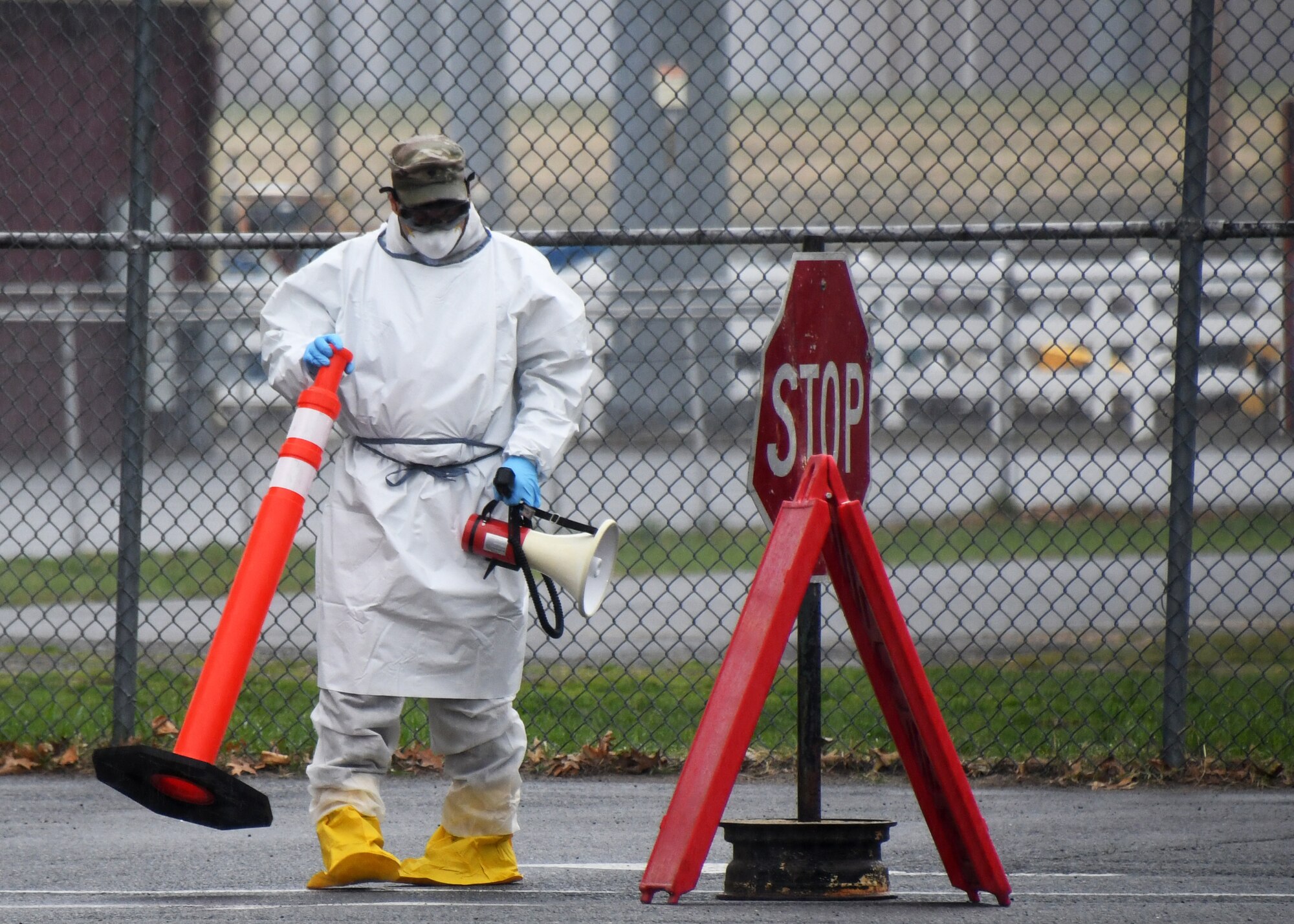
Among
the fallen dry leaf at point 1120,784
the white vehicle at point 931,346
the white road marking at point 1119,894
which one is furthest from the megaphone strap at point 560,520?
the white vehicle at point 931,346

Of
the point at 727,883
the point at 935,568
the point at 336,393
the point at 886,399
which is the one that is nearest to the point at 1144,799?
the point at 727,883

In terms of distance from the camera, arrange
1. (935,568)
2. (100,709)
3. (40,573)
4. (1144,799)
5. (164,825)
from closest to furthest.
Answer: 1. (164,825)
2. (1144,799)
3. (100,709)
4. (40,573)
5. (935,568)

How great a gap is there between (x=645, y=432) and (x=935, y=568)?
2.79m

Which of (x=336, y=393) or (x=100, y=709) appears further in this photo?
(x=100, y=709)

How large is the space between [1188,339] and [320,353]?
310 centimetres

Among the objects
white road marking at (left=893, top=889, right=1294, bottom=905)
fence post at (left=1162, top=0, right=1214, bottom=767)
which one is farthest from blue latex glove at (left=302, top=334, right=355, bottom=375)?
fence post at (left=1162, top=0, right=1214, bottom=767)

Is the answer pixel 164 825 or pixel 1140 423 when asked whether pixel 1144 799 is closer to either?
pixel 164 825

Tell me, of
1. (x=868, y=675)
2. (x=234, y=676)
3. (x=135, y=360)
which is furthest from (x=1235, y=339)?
(x=234, y=676)

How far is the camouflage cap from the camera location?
14.3ft

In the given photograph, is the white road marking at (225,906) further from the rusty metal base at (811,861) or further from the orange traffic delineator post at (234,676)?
the rusty metal base at (811,861)

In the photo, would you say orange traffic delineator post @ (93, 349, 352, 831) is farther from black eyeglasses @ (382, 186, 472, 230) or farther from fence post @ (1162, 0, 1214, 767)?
fence post @ (1162, 0, 1214, 767)

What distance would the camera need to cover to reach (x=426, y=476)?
4418 millimetres

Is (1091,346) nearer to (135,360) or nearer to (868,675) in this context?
(135,360)

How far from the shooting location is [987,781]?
20.4 ft
